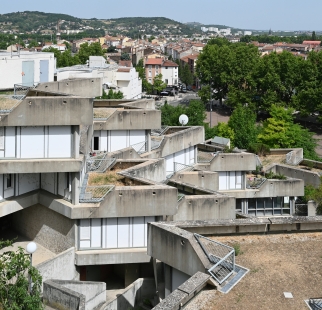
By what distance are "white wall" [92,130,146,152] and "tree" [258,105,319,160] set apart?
2154 centimetres

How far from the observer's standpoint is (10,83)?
3300 cm

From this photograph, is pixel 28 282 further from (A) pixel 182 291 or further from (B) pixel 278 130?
(B) pixel 278 130

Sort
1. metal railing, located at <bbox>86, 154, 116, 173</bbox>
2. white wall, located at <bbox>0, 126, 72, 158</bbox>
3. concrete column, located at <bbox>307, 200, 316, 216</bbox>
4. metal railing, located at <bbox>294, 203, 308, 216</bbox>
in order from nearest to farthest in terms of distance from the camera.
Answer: white wall, located at <bbox>0, 126, 72, 158</bbox>, metal railing, located at <bbox>86, 154, 116, 173</bbox>, concrete column, located at <bbox>307, 200, 316, 216</bbox>, metal railing, located at <bbox>294, 203, 308, 216</bbox>

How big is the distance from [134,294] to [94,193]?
4020mm

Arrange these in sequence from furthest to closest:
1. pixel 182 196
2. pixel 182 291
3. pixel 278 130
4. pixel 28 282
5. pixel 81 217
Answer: pixel 278 130 → pixel 182 196 → pixel 81 217 → pixel 28 282 → pixel 182 291

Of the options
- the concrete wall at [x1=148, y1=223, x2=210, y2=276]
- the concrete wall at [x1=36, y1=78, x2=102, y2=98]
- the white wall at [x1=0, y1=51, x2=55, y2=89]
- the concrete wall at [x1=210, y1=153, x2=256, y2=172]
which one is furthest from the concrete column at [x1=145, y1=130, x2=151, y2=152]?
the concrete wall at [x1=148, y1=223, x2=210, y2=276]

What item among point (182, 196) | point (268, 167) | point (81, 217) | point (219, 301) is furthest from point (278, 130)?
point (219, 301)

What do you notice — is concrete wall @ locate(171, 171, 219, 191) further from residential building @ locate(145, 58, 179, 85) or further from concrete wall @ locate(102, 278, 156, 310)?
residential building @ locate(145, 58, 179, 85)

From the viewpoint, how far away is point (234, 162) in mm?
30406

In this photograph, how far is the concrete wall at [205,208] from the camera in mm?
22031

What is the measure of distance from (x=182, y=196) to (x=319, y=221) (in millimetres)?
7840

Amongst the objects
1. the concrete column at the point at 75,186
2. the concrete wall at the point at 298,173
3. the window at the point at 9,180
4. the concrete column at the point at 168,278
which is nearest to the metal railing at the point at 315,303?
the concrete column at the point at 168,278

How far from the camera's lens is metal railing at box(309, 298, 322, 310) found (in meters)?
11.8

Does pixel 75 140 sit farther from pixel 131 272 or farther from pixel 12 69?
pixel 12 69
